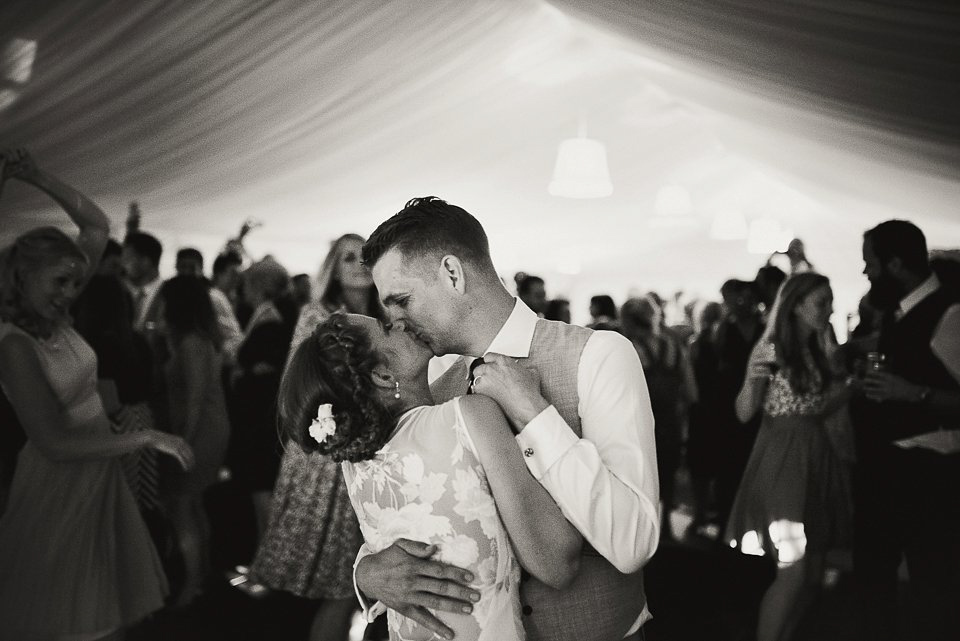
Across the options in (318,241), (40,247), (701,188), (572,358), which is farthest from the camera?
(701,188)

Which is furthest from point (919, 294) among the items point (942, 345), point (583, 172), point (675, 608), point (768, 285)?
point (583, 172)

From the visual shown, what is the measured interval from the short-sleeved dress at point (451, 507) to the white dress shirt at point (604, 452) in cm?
10

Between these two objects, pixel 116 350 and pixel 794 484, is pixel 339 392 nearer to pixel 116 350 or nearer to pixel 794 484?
pixel 116 350

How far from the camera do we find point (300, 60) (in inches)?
148

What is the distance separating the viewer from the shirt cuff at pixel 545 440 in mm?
1359

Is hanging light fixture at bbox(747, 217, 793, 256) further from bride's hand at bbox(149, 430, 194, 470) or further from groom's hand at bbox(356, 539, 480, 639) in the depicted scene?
groom's hand at bbox(356, 539, 480, 639)

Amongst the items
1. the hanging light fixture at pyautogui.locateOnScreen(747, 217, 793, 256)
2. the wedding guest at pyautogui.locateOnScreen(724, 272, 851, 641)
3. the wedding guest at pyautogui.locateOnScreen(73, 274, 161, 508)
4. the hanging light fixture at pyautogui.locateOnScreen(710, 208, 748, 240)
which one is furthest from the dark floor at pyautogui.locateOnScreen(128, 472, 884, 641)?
the hanging light fixture at pyautogui.locateOnScreen(710, 208, 748, 240)

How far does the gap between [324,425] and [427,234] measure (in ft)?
1.22

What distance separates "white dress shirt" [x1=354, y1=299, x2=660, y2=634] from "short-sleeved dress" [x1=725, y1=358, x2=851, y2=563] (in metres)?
2.37

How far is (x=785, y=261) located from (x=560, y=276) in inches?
92.7

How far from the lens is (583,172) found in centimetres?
566

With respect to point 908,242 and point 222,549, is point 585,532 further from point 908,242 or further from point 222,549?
point 222,549

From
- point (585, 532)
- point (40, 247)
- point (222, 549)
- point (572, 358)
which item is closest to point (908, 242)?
point (572, 358)

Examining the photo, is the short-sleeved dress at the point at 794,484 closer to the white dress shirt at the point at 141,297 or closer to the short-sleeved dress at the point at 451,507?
the short-sleeved dress at the point at 451,507
